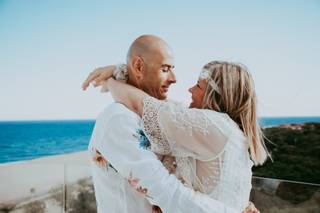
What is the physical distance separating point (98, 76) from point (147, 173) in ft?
1.49

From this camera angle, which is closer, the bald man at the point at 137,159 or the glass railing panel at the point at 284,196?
the bald man at the point at 137,159

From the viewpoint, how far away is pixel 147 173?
1.00 metres

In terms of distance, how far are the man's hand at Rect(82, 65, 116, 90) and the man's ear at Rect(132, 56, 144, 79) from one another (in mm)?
92

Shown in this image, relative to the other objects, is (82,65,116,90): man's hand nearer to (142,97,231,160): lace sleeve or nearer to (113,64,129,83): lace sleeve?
(113,64,129,83): lace sleeve

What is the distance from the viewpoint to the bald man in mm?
1004

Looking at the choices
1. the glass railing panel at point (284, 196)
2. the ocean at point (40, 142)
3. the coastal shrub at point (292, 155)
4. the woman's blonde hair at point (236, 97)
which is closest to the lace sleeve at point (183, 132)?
the woman's blonde hair at point (236, 97)

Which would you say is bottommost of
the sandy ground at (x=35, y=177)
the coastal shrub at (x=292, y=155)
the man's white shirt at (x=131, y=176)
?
the coastal shrub at (x=292, y=155)

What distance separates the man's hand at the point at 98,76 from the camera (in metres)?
1.30

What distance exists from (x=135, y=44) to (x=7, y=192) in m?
2.54

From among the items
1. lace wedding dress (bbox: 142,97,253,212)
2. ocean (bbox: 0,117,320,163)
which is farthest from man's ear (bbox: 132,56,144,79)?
ocean (bbox: 0,117,320,163)

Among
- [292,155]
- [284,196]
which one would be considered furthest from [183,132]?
[292,155]

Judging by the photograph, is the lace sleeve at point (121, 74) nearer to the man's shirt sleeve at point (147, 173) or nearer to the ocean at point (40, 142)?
the man's shirt sleeve at point (147, 173)

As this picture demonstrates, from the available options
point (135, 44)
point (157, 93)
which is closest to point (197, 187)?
point (157, 93)

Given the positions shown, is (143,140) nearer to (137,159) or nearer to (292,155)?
(137,159)
